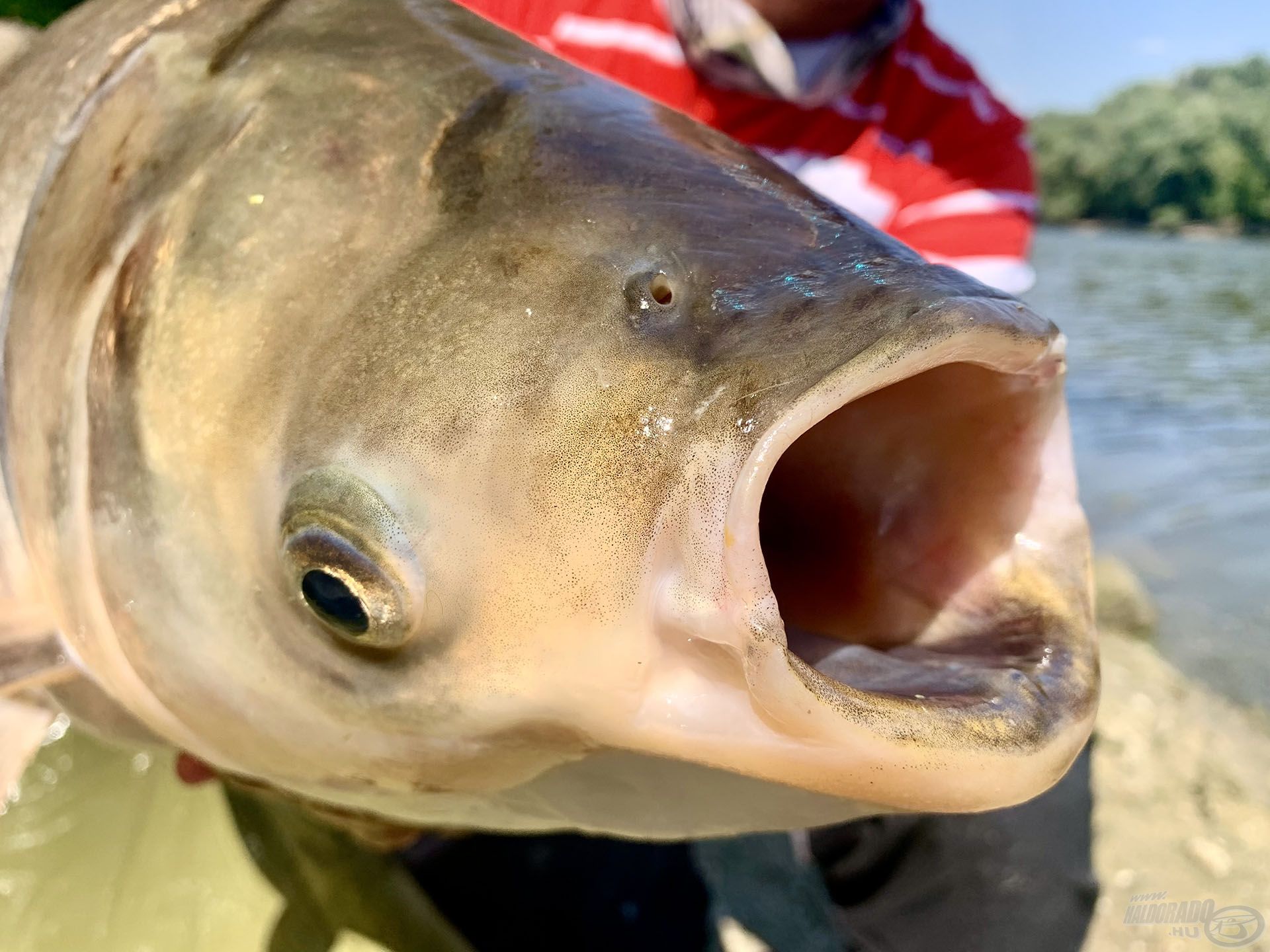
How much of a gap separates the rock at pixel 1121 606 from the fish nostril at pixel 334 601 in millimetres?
4217

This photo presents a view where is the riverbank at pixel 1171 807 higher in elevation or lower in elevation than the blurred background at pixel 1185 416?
higher

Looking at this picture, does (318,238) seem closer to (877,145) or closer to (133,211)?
(133,211)

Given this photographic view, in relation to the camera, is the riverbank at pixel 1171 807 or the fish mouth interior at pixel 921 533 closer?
the fish mouth interior at pixel 921 533

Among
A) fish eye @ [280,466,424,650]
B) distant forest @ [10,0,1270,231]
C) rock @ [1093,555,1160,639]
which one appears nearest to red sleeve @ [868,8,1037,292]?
fish eye @ [280,466,424,650]

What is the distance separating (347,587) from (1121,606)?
4509 mm

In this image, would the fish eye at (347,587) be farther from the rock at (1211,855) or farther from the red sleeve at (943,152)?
the rock at (1211,855)

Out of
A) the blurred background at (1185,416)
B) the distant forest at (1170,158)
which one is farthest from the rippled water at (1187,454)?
the distant forest at (1170,158)

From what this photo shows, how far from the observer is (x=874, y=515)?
1.16 meters

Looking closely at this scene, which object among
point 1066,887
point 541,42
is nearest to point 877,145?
point 541,42

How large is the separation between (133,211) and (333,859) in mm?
1412

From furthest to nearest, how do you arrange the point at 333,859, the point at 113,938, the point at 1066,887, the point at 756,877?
the point at 756,877 → the point at 1066,887 → the point at 333,859 → the point at 113,938

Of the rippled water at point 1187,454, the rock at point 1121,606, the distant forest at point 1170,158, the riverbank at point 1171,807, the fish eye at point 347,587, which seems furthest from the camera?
the distant forest at point 1170,158

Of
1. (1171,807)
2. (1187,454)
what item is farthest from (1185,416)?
(1171,807)

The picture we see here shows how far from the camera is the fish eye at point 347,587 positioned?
960 millimetres
